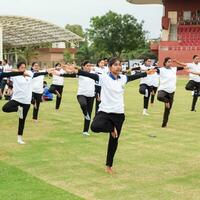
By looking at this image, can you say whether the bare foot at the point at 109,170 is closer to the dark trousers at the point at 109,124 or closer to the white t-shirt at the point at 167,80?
the dark trousers at the point at 109,124

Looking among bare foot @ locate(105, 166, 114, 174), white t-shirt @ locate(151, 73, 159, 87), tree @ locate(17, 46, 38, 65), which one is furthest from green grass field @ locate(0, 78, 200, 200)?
tree @ locate(17, 46, 38, 65)

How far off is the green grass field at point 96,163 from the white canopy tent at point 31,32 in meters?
37.8

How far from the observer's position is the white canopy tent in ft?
171

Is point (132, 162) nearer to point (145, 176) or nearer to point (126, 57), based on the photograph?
point (145, 176)

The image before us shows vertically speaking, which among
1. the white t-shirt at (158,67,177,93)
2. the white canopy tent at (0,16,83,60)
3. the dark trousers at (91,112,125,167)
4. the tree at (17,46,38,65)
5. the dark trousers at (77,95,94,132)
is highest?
the white canopy tent at (0,16,83,60)

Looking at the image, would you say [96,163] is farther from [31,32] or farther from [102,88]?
[31,32]

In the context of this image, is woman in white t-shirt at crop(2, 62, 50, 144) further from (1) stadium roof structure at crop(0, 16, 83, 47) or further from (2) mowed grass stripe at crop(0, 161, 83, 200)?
(1) stadium roof structure at crop(0, 16, 83, 47)

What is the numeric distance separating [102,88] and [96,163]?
1456 millimetres

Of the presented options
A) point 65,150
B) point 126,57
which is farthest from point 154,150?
point 126,57

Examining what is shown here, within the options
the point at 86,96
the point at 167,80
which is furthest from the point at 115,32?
the point at 86,96

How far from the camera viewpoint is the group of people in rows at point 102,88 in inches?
301

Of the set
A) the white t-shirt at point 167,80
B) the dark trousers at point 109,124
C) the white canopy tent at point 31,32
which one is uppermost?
the white canopy tent at point 31,32

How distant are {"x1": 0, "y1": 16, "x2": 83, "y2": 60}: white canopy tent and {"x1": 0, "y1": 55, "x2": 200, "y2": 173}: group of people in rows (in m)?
34.9

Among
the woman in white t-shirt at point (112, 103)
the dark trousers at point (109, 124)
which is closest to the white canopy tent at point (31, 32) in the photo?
the woman in white t-shirt at point (112, 103)
